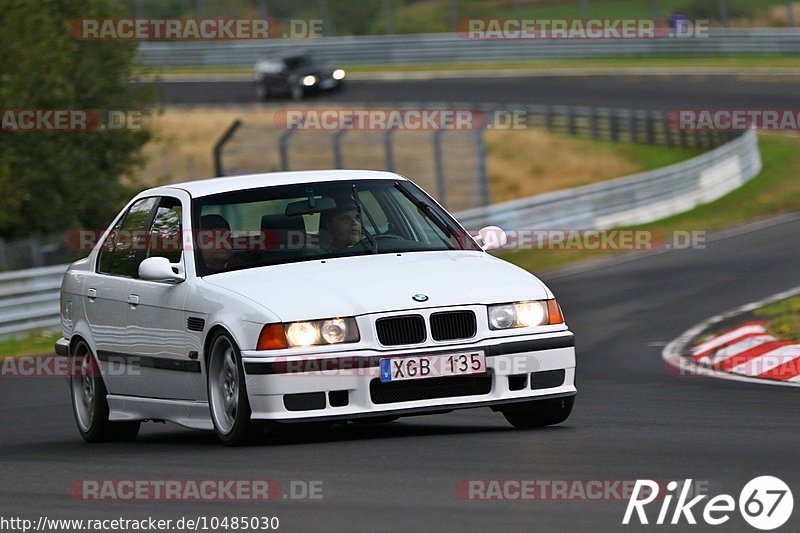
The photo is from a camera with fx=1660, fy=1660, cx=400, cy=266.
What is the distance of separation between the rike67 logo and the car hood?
2104 mm

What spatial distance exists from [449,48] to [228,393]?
4971 centimetres

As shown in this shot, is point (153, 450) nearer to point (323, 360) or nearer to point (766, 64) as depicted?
point (323, 360)

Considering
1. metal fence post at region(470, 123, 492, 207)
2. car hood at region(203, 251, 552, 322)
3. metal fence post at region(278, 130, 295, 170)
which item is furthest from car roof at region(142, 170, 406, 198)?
metal fence post at region(470, 123, 492, 207)

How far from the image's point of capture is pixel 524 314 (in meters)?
8.49

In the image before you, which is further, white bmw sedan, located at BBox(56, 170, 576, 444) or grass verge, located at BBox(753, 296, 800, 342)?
grass verge, located at BBox(753, 296, 800, 342)

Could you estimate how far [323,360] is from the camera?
814 cm

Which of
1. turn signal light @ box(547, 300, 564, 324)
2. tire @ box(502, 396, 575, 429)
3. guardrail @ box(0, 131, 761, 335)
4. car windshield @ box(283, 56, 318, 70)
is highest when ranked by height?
car windshield @ box(283, 56, 318, 70)

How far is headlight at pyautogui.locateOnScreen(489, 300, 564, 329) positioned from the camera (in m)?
8.39

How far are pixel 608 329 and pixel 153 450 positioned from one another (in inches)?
315

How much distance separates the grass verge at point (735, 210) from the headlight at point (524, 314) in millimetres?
14648
